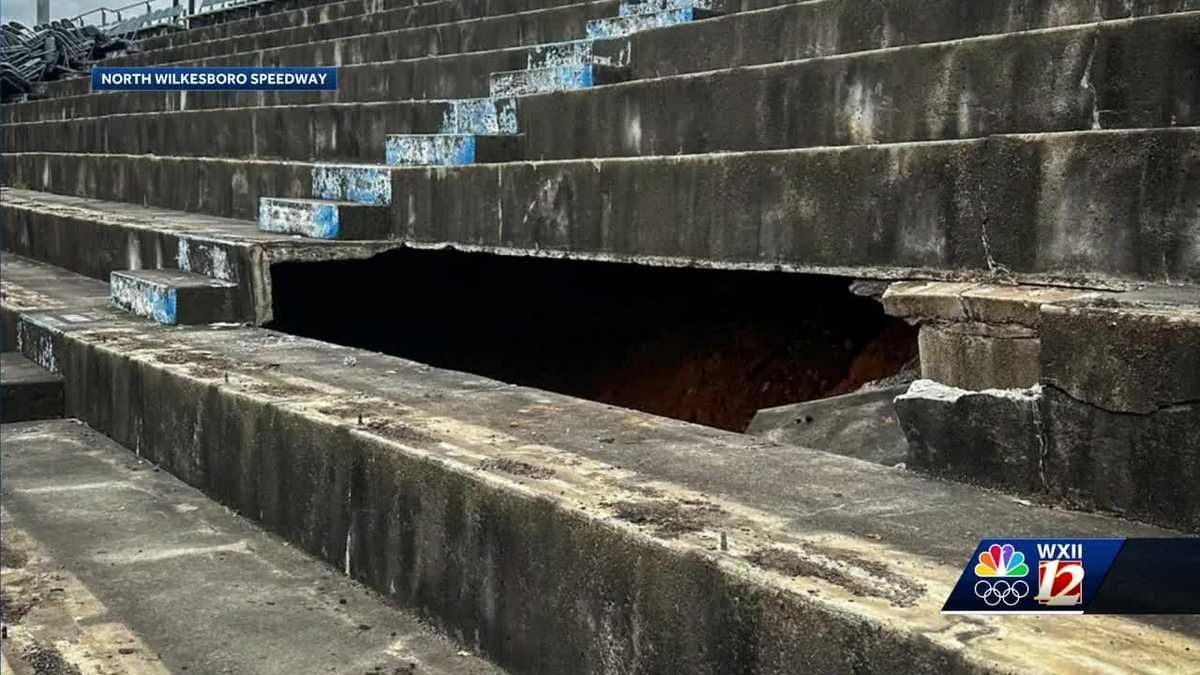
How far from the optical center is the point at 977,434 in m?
2.75

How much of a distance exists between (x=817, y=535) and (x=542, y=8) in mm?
8414

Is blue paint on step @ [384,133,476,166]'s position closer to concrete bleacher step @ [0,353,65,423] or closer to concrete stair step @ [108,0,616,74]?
concrete stair step @ [108,0,616,74]

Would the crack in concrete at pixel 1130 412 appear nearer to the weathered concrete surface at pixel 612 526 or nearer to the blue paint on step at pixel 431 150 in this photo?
the weathered concrete surface at pixel 612 526

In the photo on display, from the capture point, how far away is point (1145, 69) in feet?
11.4

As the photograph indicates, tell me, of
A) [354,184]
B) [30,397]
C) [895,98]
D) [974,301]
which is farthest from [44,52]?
[974,301]

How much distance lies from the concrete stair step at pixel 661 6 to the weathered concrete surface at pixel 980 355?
4623mm

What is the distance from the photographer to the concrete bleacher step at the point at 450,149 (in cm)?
632

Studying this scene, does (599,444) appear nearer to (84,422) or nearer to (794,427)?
(794,427)

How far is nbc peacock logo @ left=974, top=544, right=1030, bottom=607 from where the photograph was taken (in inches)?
76.6

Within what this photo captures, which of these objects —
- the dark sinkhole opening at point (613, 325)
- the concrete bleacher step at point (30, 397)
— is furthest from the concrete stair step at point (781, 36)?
the concrete bleacher step at point (30, 397)

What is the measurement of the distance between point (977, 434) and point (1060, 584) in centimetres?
83

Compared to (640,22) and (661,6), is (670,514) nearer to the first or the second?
(640,22)

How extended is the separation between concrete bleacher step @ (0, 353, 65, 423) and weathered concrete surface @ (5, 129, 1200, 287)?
6.44 ft

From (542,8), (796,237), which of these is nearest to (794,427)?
(796,237)
